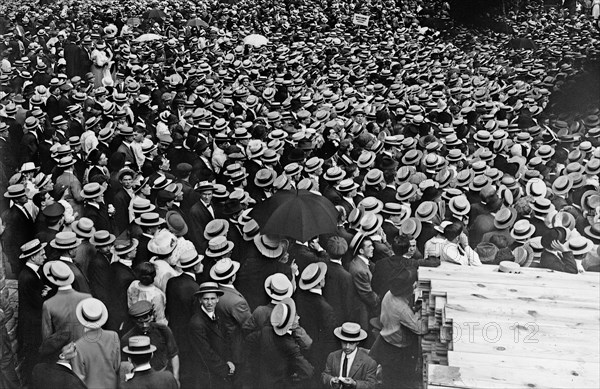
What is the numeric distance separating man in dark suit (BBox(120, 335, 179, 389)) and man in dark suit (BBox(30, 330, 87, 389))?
0.48m

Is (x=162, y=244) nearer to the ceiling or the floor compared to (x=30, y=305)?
nearer to the ceiling

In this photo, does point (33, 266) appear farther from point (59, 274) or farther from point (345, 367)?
point (345, 367)

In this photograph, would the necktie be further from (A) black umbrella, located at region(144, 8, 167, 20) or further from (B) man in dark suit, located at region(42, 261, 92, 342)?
(A) black umbrella, located at region(144, 8, 167, 20)

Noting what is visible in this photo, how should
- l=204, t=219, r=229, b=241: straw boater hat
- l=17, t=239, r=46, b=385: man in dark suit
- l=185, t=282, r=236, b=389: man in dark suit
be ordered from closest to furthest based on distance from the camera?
1. l=185, t=282, r=236, b=389: man in dark suit
2. l=17, t=239, r=46, b=385: man in dark suit
3. l=204, t=219, r=229, b=241: straw boater hat

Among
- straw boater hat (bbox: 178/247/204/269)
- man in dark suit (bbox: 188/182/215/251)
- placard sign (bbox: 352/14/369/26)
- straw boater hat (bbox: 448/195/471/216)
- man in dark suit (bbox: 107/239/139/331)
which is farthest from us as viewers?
→ placard sign (bbox: 352/14/369/26)

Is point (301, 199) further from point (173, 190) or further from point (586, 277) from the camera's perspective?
point (586, 277)

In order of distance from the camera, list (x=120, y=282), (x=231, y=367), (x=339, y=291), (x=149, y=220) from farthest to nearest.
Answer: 1. (x=149, y=220)
2. (x=120, y=282)
3. (x=339, y=291)
4. (x=231, y=367)

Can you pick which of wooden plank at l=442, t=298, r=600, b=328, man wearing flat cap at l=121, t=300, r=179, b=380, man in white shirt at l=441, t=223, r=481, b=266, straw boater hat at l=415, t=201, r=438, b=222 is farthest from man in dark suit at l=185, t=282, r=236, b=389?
straw boater hat at l=415, t=201, r=438, b=222

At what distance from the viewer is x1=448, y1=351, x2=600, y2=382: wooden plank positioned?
5668mm

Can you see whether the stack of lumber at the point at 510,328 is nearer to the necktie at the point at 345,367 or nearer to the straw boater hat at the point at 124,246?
the necktie at the point at 345,367

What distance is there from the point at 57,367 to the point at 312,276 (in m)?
2.55

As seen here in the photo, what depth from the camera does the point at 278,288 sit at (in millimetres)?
6949

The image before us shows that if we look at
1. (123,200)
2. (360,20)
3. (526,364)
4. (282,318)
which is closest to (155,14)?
(360,20)

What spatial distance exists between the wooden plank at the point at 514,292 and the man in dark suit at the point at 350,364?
87 cm
